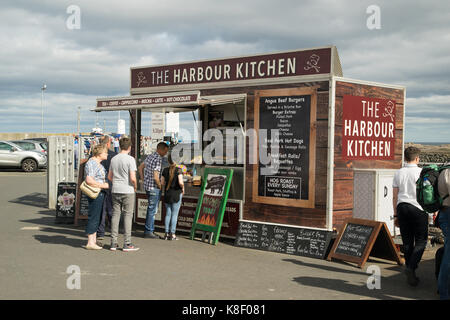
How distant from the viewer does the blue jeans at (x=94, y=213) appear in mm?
7887

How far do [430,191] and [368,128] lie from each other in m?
3.49

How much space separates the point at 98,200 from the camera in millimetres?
8000

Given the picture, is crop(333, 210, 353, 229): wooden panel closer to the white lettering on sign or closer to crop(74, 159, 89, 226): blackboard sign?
the white lettering on sign

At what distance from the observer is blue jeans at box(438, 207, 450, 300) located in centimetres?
522

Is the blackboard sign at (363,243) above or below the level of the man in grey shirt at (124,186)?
below

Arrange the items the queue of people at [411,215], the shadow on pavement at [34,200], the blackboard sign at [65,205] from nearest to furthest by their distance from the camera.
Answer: the queue of people at [411,215]
the blackboard sign at [65,205]
the shadow on pavement at [34,200]

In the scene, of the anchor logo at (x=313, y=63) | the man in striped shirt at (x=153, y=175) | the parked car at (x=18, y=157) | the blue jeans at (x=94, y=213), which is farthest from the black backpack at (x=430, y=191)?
the parked car at (x=18, y=157)

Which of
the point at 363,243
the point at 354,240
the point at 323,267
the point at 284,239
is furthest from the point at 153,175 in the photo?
the point at 363,243

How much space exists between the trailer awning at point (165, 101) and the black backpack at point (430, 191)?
13.8 ft

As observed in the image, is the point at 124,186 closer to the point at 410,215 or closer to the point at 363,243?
the point at 363,243

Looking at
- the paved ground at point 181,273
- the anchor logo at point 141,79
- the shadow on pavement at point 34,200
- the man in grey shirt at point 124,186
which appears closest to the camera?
the paved ground at point 181,273

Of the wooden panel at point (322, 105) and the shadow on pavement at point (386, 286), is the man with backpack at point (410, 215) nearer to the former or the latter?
the shadow on pavement at point (386, 286)
